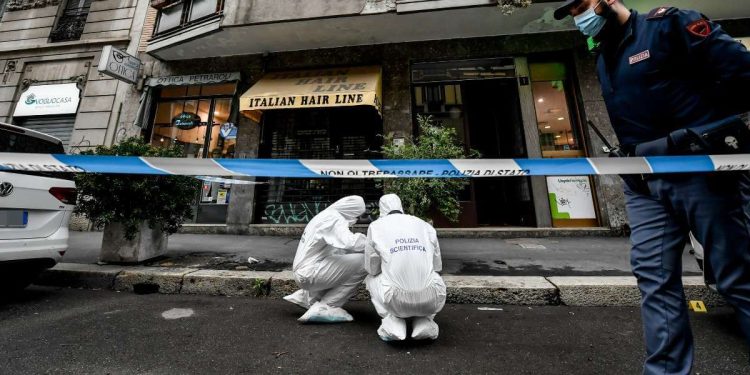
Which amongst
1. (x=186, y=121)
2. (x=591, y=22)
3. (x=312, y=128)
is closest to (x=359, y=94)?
(x=312, y=128)

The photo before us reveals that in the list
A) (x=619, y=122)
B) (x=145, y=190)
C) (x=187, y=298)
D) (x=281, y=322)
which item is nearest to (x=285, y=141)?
(x=145, y=190)

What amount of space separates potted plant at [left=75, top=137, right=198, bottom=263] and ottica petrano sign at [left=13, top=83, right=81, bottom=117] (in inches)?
295

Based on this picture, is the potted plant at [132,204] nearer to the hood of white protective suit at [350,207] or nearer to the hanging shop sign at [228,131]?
the hood of white protective suit at [350,207]

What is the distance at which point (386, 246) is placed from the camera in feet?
7.06

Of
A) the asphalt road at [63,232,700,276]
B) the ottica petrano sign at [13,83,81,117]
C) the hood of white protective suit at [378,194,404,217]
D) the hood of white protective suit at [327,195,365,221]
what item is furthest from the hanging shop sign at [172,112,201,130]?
the hood of white protective suit at [378,194,404,217]

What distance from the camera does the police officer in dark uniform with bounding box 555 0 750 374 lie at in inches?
47.8

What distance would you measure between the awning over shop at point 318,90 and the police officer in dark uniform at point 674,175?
5.27 m

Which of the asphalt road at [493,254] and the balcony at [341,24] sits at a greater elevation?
the balcony at [341,24]

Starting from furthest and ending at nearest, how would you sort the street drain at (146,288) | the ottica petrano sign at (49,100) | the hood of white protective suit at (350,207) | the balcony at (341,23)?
the ottica petrano sign at (49,100) < the balcony at (341,23) < the street drain at (146,288) < the hood of white protective suit at (350,207)

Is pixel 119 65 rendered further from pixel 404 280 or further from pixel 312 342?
pixel 404 280

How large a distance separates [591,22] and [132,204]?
5.06 m

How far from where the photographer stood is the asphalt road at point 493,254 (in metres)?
3.61

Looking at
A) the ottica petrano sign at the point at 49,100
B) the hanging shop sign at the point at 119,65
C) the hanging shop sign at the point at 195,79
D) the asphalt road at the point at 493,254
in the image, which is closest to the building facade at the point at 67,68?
the ottica petrano sign at the point at 49,100

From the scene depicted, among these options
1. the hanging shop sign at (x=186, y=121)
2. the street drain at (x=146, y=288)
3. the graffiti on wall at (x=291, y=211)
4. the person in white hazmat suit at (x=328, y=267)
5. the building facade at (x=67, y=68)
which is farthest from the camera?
the building facade at (x=67, y=68)
